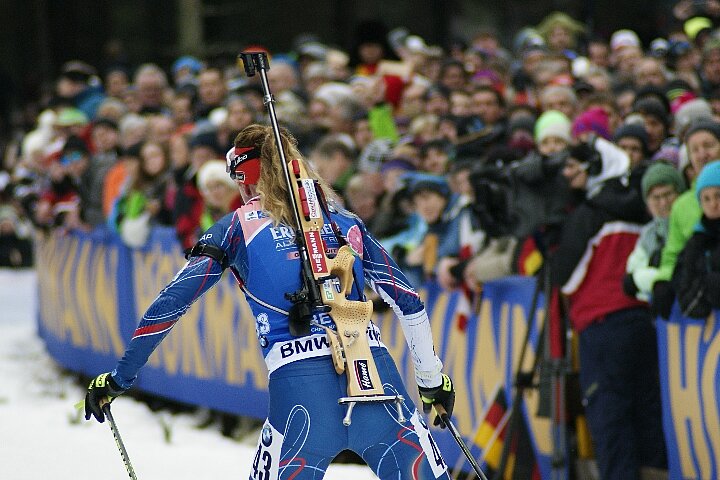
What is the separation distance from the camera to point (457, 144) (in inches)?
351

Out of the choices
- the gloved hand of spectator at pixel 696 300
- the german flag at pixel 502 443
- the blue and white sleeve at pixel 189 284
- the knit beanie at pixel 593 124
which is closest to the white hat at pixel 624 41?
the knit beanie at pixel 593 124

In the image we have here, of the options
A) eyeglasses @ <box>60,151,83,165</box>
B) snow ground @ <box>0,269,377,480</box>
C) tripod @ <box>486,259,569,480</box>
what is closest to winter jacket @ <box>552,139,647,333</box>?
tripod @ <box>486,259,569,480</box>

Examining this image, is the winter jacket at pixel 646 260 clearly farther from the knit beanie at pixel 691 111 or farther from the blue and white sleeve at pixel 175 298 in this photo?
the blue and white sleeve at pixel 175 298

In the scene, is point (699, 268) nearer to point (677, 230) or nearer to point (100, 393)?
point (677, 230)

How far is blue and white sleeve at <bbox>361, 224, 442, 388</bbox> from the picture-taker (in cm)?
513

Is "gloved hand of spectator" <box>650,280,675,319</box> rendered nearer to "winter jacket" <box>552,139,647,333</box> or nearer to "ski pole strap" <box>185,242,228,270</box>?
"winter jacket" <box>552,139,647,333</box>

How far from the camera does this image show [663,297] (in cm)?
674

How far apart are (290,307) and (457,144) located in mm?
4274

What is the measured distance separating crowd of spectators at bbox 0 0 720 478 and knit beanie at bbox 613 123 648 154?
0.02 m

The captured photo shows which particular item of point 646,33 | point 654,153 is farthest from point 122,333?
point 646,33

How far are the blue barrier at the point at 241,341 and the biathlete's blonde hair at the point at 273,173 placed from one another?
249 cm

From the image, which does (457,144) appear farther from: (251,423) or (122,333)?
(122,333)

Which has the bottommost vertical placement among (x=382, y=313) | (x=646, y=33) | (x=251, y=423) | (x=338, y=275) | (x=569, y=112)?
(x=251, y=423)

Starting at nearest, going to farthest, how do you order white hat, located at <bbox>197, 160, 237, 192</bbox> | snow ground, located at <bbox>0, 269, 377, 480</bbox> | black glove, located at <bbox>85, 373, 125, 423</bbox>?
black glove, located at <bbox>85, 373, 125, 423</bbox>, snow ground, located at <bbox>0, 269, 377, 480</bbox>, white hat, located at <bbox>197, 160, 237, 192</bbox>
